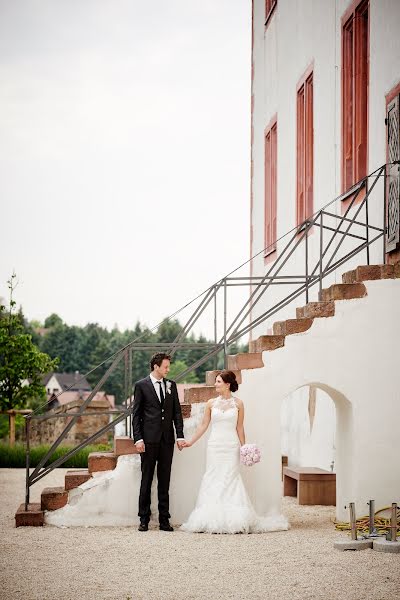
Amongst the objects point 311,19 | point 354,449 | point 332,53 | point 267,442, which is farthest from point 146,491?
point 311,19

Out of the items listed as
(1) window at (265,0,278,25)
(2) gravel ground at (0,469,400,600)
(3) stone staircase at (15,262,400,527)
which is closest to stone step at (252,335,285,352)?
(3) stone staircase at (15,262,400,527)

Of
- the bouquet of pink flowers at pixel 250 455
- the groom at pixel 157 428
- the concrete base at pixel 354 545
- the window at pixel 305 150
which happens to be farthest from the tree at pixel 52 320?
the concrete base at pixel 354 545

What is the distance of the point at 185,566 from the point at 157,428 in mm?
2558

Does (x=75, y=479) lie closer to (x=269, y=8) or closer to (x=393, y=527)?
(x=393, y=527)

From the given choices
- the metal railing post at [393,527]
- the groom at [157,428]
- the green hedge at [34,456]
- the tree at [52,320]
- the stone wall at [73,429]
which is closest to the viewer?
the metal railing post at [393,527]

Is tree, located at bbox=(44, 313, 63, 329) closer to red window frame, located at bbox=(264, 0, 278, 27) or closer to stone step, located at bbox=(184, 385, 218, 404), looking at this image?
red window frame, located at bbox=(264, 0, 278, 27)

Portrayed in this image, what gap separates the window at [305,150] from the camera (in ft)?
50.9

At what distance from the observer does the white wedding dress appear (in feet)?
34.3

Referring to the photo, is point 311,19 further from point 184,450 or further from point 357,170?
point 184,450

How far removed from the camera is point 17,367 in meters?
25.5

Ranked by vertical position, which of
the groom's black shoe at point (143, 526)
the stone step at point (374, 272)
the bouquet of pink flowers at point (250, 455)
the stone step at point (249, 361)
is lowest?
the groom's black shoe at point (143, 526)

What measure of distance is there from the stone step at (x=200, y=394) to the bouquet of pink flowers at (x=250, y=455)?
887 mm

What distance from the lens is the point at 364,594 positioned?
7.21m

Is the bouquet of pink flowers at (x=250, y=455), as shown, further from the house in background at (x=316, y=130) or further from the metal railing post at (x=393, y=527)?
the metal railing post at (x=393, y=527)
